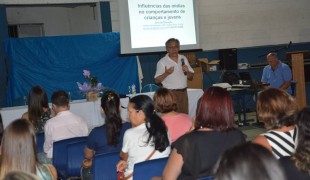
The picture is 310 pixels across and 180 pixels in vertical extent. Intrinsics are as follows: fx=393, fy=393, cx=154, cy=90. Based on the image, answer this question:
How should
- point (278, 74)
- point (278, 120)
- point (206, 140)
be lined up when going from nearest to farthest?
1. point (206, 140)
2. point (278, 120)
3. point (278, 74)

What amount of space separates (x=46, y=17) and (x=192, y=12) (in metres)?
4.14

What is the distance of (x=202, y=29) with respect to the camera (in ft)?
30.3

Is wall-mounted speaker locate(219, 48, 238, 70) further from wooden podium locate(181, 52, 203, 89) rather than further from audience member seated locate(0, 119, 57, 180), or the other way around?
audience member seated locate(0, 119, 57, 180)

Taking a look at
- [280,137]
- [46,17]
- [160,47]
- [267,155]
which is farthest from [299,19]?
[267,155]

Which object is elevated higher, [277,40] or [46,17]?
[46,17]

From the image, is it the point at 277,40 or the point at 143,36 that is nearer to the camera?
the point at 143,36

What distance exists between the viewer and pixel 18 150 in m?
1.87

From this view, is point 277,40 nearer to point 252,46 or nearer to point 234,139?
point 252,46

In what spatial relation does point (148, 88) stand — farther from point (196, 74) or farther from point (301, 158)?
point (301, 158)

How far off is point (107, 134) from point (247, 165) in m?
2.11

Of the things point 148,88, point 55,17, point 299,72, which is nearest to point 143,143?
point 148,88

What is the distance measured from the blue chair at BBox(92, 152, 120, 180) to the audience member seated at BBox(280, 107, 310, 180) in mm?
1299

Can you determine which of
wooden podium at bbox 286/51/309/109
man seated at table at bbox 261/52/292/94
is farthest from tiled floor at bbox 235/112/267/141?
wooden podium at bbox 286/51/309/109

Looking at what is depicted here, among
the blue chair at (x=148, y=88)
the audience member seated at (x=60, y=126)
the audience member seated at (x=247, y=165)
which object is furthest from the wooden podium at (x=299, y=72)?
the audience member seated at (x=247, y=165)
